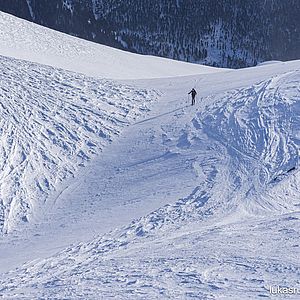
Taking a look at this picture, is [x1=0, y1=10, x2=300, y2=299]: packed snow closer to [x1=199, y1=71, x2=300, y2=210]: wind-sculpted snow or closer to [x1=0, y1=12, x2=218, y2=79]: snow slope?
[x1=199, y1=71, x2=300, y2=210]: wind-sculpted snow

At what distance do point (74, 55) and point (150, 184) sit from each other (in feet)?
63.5

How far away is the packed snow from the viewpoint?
11273mm

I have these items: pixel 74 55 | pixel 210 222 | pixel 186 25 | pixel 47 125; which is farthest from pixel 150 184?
pixel 186 25

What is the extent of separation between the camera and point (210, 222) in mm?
14992

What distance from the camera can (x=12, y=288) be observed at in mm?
11797

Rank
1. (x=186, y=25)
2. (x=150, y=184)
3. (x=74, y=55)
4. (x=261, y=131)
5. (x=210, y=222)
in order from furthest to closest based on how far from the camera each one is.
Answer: (x=186, y=25) → (x=74, y=55) → (x=261, y=131) → (x=150, y=184) → (x=210, y=222)

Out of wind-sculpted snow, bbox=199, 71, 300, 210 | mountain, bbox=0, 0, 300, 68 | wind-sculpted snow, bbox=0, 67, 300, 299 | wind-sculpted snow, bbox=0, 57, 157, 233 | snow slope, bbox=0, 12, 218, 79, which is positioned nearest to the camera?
wind-sculpted snow, bbox=0, 67, 300, 299

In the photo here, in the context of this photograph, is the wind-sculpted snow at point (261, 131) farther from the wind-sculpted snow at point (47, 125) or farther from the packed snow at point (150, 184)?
the wind-sculpted snow at point (47, 125)

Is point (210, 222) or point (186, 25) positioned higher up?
point (186, 25)

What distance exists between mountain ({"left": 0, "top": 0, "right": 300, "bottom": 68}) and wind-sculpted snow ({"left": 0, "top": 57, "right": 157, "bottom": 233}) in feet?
243

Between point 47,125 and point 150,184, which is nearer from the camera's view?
point 150,184

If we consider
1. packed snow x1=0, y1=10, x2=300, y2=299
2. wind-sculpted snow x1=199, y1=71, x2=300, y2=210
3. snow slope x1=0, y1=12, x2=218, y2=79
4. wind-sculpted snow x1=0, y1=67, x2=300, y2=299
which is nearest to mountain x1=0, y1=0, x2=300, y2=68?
snow slope x1=0, y1=12, x2=218, y2=79

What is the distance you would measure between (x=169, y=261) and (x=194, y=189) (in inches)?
205

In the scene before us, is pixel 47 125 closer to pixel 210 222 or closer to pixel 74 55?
pixel 210 222
